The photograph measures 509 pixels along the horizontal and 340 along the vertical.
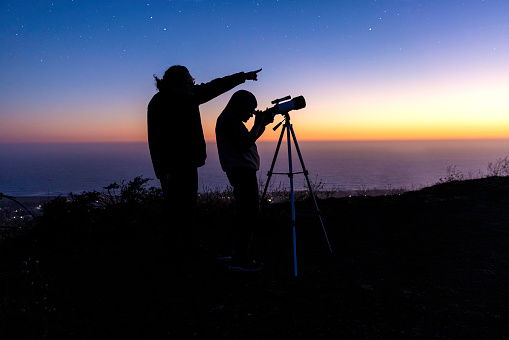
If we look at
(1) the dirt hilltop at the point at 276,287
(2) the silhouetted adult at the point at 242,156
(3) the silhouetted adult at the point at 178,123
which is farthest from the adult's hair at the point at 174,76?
(1) the dirt hilltop at the point at 276,287

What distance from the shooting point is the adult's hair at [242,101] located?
3387 mm

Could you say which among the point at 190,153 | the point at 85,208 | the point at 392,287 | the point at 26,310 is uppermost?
the point at 190,153

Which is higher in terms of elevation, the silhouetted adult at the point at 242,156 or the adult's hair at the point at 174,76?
the adult's hair at the point at 174,76

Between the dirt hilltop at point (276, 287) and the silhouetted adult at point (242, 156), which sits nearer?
the dirt hilltop at point (276, 287)

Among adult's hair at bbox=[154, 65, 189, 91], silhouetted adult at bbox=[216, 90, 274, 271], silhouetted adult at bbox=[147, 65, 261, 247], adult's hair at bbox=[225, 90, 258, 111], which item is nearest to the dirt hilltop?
silhouetted adult at bbox=[216, 90, 274, 271]

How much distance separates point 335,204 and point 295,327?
5.70 metres

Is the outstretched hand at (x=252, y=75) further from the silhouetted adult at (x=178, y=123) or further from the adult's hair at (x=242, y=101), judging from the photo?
the adult's hair at (x=242, y=101)

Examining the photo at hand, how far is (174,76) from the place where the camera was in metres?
3.51

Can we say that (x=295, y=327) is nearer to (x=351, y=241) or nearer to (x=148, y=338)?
(x=148, y=338)

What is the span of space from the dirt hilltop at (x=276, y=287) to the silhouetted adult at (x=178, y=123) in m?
1.07

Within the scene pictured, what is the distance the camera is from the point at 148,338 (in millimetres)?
2529

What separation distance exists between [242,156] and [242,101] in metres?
0.58

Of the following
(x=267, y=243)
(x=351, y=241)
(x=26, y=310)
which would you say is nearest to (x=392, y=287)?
(x=351, y=241)

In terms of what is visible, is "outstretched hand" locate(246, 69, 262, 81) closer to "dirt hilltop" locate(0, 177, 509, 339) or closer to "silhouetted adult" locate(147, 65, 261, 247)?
"silhouetted adult" locate(147, 65, 261, 247)
